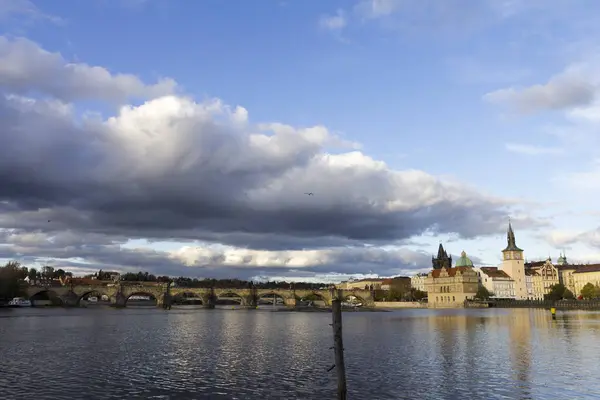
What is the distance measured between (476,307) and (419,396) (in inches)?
7045

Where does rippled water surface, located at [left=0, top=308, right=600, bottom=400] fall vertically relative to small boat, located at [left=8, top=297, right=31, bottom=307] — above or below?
below

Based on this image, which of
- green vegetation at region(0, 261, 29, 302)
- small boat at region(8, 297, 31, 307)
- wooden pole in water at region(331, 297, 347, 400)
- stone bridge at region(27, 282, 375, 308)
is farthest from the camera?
stone bridge at region(27, 282, 375, 308)

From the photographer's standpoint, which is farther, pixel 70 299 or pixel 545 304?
pixel 545 304

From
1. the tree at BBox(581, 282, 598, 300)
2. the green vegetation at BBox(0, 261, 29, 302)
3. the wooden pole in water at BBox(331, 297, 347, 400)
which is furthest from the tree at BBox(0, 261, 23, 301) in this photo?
the tree at BBox(581, 282, 598, 300)

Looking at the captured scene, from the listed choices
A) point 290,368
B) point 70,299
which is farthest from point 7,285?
point 290,368

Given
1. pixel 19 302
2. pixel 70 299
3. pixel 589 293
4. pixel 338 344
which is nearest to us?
pixel 338 344

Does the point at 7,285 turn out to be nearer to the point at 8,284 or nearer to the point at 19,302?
the point at 8,284

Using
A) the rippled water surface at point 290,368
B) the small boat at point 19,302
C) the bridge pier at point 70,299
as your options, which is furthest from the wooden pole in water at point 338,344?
the bridge pier at point 70,299

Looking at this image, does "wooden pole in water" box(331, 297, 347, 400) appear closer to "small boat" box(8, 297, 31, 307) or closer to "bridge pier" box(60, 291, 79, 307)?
"small boat" box(8, 297, 31, 307)

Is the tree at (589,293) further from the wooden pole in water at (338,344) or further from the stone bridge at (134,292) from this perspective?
the wooden pole in water at (338,344)

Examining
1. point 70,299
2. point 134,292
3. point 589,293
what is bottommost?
point 589,293

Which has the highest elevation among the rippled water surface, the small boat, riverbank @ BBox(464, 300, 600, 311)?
the small boat

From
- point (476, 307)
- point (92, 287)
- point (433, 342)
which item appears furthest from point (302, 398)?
point (476, 307)

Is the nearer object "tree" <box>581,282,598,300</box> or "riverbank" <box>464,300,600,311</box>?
"riverbank" <box>464,300,600,311</box>
